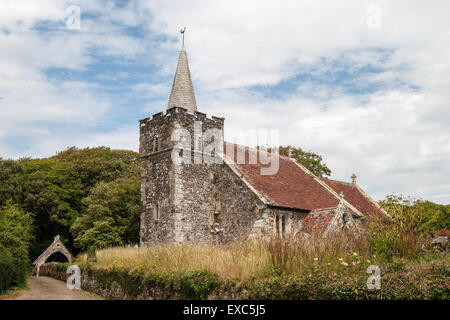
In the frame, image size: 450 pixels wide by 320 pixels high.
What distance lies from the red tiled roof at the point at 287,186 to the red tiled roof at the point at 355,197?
200 centimetres

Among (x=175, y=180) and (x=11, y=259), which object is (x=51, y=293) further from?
(x=175, y=180)

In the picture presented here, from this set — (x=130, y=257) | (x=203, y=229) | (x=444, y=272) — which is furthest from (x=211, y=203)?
(x=444, y=272)

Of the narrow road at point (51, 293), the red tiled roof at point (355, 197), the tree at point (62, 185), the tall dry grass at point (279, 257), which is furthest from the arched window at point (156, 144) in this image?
the tree at point (62, 185)

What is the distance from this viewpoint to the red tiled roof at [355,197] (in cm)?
3005

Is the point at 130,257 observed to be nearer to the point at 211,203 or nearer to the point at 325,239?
the point at 211,203

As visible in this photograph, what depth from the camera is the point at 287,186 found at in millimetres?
26734

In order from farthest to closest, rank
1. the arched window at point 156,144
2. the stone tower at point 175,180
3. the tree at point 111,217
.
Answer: the tree at point 111,217 < the arched window at point 156,144 < the stone tower at point 175,180

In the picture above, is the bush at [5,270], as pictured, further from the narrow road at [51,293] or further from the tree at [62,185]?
the tree at [62,185]

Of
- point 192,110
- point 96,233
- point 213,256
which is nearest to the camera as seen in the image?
point 213,256

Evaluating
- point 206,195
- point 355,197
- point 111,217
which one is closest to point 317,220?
point 206,195

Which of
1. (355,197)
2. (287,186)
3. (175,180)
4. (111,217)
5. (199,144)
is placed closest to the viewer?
(175,180)

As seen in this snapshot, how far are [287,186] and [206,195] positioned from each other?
510cm
